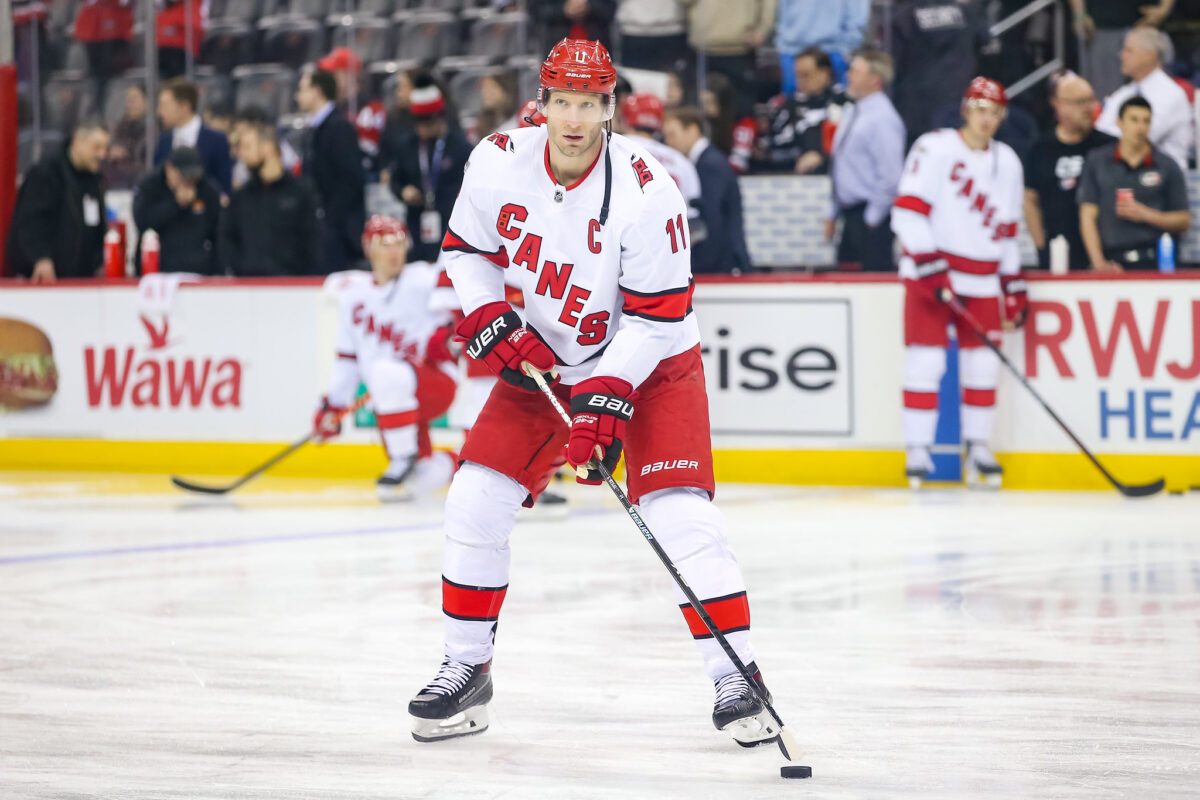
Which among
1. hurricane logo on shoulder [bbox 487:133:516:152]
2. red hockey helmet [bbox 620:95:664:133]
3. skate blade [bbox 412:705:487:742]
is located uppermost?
red hockey helmet [bbox 620:95:664:133]

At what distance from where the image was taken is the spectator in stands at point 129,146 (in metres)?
10.8

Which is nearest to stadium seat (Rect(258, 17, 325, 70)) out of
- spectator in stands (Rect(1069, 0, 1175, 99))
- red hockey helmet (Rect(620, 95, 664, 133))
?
red hockey helmet (Rect(620, 95, 664, 133))

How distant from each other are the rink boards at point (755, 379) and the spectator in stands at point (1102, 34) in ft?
5.66

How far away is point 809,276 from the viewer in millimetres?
8188

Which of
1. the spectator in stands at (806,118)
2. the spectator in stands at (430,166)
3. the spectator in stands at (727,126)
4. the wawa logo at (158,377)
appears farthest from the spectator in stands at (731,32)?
the wawa logo at (158,377)

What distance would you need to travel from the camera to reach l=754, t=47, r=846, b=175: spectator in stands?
29.0 feet

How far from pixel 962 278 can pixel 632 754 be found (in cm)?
493

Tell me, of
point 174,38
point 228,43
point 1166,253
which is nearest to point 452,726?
point 1166,253

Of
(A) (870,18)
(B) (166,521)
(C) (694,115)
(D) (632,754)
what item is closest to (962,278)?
(C) (694,115)

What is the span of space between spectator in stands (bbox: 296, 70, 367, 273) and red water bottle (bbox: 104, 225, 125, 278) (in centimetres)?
120

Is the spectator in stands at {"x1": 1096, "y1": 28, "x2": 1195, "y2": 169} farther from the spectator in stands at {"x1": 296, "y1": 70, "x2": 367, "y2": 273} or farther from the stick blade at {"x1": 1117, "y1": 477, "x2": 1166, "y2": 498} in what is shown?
the spectator in stands at {"x1": 296, "y1": 70, "x2": 367, "y2": 273}

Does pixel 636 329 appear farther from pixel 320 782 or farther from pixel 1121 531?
pixel 1121 531

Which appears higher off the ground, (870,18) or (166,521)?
(870,18)

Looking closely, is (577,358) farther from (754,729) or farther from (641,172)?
(754,729)
